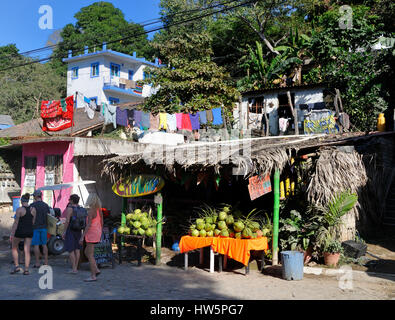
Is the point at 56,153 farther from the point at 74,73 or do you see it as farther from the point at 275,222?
the point at 74,73

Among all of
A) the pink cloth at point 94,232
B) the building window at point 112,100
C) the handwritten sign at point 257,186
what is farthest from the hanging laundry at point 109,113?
the building window at point 112,100

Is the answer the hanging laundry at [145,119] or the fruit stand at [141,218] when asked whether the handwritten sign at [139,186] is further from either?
the hanging laundry at [145,119]

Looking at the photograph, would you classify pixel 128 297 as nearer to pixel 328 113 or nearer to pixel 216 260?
pixel 216 260

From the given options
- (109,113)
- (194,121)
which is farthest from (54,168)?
(194,121)

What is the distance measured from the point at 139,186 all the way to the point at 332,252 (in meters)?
4.86

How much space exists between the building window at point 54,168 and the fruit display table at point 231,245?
27.2 ft

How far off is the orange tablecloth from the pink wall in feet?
25.0

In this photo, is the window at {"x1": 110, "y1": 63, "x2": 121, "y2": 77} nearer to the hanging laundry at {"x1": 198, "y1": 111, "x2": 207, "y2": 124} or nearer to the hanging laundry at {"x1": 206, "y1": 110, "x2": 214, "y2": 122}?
the hanging laundry at {"x1": 206, "y1": 110, "x2": 214, "y2": 122}

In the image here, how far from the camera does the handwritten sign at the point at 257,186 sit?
8258 millimetres

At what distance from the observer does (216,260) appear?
9602mm

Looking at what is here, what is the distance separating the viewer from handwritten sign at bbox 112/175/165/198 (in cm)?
948

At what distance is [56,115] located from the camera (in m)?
15.4

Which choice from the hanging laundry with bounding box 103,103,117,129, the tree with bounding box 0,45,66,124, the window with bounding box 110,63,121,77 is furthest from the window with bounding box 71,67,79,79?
the hanging laundry with bounding box 103,103,117,129

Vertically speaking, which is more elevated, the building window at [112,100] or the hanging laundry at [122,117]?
the building window at [112,100]
